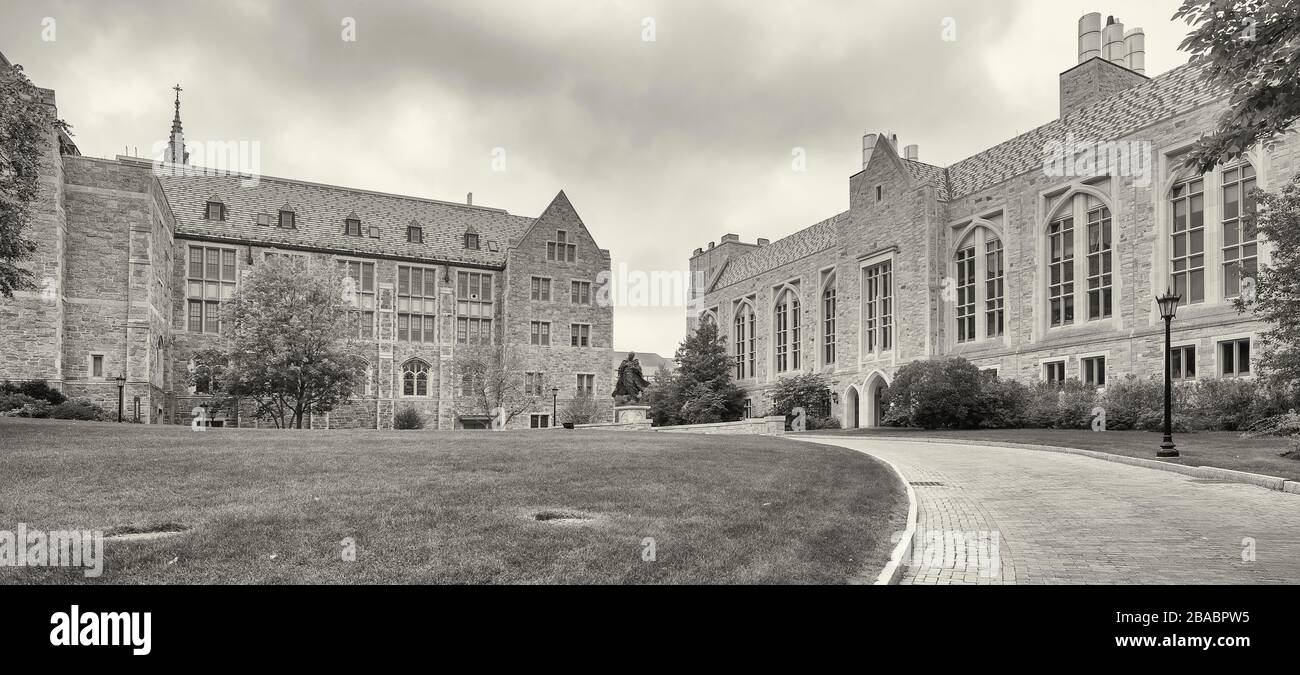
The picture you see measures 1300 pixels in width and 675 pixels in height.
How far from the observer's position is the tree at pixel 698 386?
5584 cm

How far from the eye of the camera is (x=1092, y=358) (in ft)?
124

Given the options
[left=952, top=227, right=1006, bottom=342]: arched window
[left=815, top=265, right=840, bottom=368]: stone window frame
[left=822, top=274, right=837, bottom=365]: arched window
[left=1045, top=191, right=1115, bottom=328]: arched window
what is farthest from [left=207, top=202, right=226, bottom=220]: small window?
[left=1045, top=191, right=1115, bottom=328]: arched window

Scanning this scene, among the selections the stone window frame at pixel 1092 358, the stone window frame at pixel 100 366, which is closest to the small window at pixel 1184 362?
the stone window frame at pixel 1092 358

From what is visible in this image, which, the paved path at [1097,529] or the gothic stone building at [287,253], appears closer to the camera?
the paved path at [1097,529]

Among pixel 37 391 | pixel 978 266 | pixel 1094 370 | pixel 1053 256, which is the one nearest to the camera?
pixel 37 391

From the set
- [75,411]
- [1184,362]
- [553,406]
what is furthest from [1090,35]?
[75,411]

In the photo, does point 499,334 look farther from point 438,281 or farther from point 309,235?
point 309,235

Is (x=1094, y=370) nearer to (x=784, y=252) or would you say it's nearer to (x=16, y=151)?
(x=784, y=252)

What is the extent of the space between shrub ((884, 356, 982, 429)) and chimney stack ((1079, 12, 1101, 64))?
21.2 metres

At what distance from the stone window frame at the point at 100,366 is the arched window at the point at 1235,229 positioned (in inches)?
1908

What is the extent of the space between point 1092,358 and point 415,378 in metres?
41.4

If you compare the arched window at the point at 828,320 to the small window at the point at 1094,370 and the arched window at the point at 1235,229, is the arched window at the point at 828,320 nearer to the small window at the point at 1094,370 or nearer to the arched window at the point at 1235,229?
the small window at the point at 1094,370

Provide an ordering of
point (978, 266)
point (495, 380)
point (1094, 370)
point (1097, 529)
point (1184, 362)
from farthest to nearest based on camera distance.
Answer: point (495, 380) < point (978, 266) < point (1094, 370) < point (1184, 362) < point (1097, 529)

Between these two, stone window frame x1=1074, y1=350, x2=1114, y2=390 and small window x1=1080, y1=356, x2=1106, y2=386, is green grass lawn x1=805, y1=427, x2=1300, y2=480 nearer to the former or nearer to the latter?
stone window frame x1=1074, y1=350, x2=1114, y2=390
